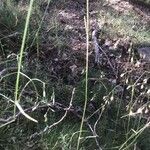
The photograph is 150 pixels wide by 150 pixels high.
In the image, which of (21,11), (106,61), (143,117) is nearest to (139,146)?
(143,117)

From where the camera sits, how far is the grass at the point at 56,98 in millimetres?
2369

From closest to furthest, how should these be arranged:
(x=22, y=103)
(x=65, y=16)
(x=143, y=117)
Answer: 1. (x=22, y=103)
2. (x=143, y=117)
3. (x=65, y=16)

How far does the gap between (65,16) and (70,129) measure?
1.64m

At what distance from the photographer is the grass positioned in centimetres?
237

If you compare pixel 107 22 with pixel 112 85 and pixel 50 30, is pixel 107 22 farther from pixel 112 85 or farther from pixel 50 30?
pixel 112 85

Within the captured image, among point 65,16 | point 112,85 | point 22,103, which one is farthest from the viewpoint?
point 65,16

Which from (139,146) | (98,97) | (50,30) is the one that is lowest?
(139,146)

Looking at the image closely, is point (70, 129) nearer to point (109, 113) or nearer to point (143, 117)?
point (109, 113)

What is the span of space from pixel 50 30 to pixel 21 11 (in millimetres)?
318

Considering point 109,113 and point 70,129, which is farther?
point 109,113

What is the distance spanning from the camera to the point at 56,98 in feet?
9.20

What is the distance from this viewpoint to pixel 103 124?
2.66 metres

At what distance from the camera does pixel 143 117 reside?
9.16 feet

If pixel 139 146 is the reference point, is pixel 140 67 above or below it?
above
